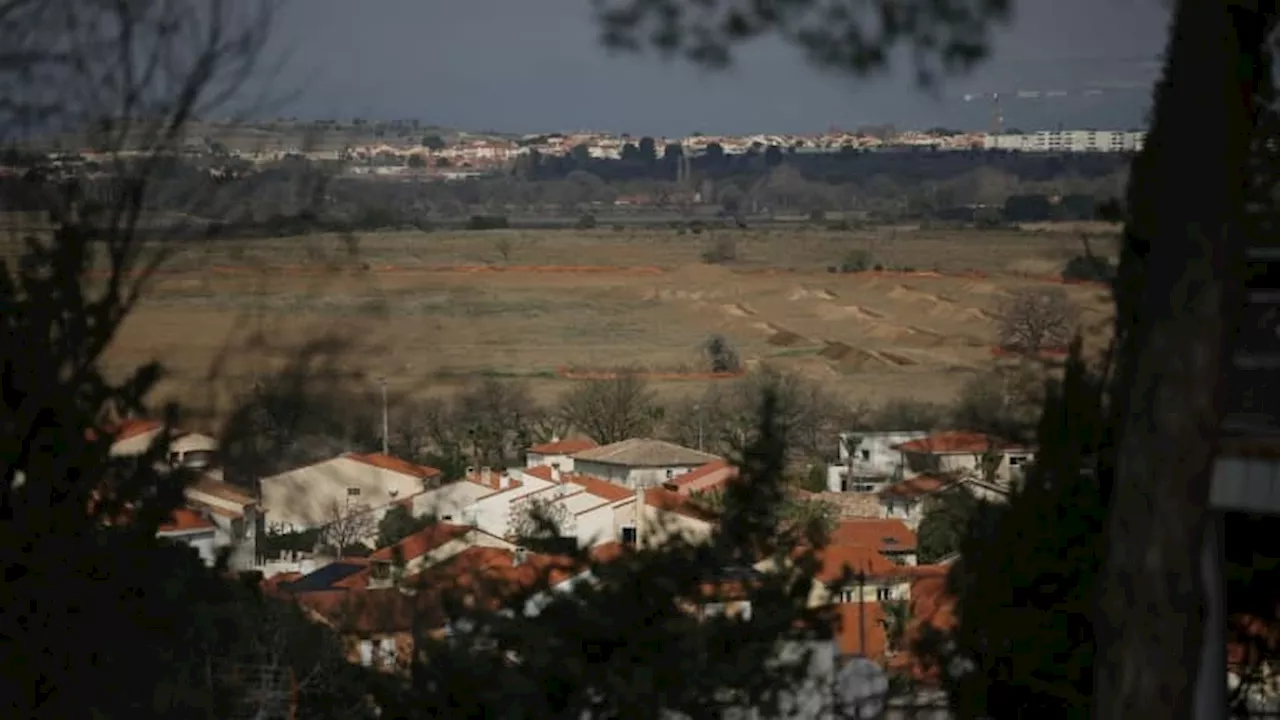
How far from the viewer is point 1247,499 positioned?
5.28m

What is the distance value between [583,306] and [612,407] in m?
0.41

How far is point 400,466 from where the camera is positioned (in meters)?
5.47

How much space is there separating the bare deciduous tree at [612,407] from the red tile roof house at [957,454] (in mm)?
1111

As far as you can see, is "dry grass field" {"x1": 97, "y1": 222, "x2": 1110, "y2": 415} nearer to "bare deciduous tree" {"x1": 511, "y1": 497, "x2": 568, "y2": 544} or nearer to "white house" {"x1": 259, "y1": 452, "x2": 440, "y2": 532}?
"white house" {"x1": 259, "y1": 452, "x2": 440, "y2": 532}

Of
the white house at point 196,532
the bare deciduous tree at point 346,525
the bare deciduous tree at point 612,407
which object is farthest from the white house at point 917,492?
the white house at point 196,532

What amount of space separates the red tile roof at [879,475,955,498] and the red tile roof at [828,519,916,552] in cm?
13

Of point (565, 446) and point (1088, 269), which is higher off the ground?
point (1088, 269)

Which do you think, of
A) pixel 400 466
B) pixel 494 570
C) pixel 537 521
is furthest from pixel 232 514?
pixel 537 521

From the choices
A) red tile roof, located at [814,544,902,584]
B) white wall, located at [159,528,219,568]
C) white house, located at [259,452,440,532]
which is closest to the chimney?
red tile roof, located at [814,544,902,584]

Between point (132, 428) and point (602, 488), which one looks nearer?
point (132, 428)

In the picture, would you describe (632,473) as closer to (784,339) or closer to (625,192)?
(784,339)

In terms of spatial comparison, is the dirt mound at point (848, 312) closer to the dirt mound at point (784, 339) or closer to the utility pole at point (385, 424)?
the dirt mound at point (784, 339)

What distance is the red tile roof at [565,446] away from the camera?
596 centimetres

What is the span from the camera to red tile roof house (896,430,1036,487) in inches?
258
